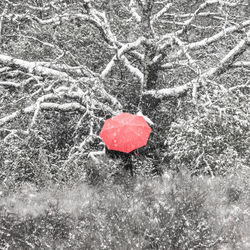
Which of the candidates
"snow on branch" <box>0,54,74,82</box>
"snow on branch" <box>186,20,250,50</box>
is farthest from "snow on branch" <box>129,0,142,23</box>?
"snow on branch" <box>0,54,74,82</box>

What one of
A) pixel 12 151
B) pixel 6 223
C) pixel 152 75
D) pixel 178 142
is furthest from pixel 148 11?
pixel 6 223

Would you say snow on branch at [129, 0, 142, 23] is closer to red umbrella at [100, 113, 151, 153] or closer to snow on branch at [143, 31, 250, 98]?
snow on branch at [143, 31, 250, 98]

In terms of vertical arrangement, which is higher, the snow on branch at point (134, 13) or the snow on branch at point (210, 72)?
the snow on branch at point (134, 13)

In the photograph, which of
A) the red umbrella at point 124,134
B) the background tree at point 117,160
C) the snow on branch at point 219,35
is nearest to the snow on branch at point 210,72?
the background tree at point 117,160

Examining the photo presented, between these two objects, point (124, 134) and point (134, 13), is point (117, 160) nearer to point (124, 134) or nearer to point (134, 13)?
point (124, 134)

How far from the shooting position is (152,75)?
873 centimetres

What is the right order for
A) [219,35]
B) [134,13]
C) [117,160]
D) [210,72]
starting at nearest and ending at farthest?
[117,160]
[210,72]
[219,35]
[134,13]

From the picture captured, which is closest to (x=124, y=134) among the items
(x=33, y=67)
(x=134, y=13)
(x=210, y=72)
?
(x=210, y=72)

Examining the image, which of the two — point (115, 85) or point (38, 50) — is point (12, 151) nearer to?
point (115, 85)

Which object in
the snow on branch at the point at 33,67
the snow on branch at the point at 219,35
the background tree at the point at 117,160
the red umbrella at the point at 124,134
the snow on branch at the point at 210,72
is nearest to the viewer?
the background tree at the point at 117,160

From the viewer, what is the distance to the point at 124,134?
18.4 ft

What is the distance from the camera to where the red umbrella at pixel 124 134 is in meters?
5.58

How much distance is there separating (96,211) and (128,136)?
1.68m

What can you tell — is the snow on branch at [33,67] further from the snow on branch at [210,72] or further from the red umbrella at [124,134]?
the red umbrella at [124,134]
